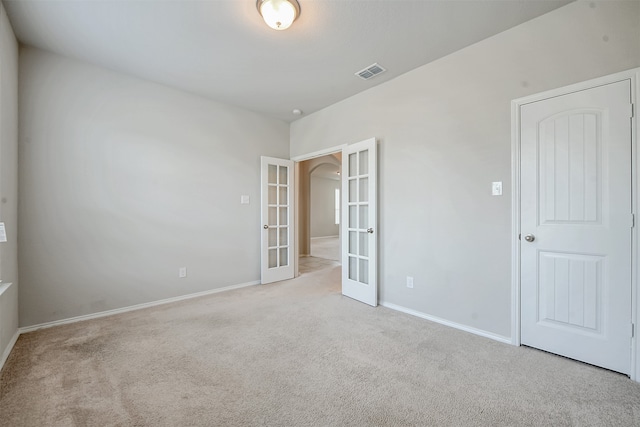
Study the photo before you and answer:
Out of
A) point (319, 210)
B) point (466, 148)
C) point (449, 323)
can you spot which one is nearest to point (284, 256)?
point (449, 323)

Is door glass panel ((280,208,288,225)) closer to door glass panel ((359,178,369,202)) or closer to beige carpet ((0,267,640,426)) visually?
door glass panel ((359,178,369,202))

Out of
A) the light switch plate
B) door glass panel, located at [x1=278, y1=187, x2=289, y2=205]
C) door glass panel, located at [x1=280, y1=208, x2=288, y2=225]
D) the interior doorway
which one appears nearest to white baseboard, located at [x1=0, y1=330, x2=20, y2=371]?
door glass panel, located at [x1=280, y1=208, x2=288, y2=225]

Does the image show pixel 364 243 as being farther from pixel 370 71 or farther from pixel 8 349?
pixel 8 349

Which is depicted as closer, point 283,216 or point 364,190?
point 364,190

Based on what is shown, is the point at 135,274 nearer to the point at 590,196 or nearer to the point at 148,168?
the point at 148,168

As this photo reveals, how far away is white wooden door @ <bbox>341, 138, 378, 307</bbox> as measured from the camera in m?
3.27

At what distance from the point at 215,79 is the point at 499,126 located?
3113 mm

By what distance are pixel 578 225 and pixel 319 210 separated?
9.78 metres

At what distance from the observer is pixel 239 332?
2.52 metres

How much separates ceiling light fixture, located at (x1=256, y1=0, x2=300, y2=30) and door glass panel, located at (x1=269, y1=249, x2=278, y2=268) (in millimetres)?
3187

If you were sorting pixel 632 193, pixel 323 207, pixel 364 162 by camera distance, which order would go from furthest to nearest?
pixel 323 207 < pixel 364 162 < pixel 632 193

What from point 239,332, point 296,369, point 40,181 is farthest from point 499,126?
point 40,181

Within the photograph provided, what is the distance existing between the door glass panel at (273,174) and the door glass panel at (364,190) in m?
1.60

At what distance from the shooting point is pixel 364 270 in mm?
3494
